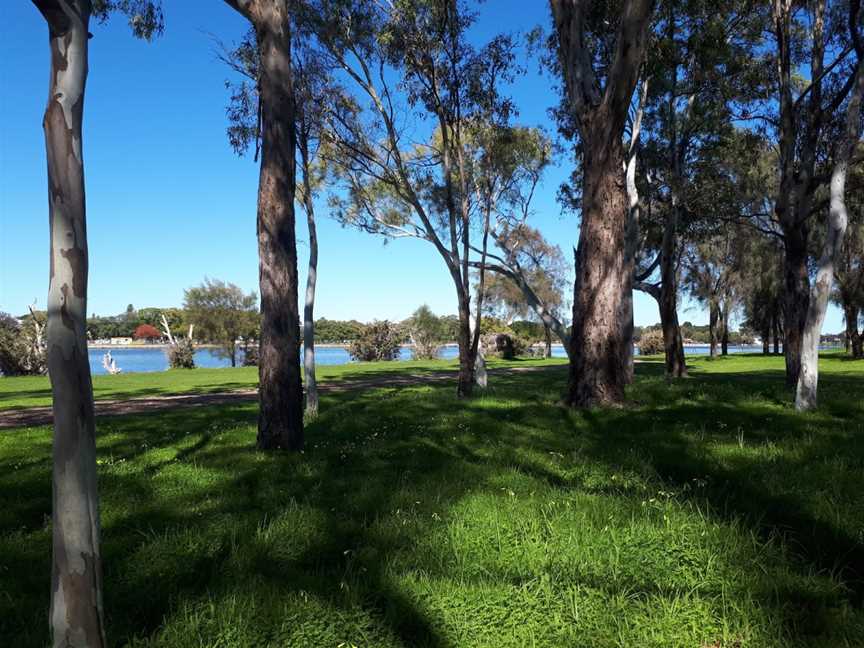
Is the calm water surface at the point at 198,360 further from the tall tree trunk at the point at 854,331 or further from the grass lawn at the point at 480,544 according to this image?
the tall tree trunk at the point at 854,331

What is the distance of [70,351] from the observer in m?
2.20

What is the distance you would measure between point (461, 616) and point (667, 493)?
2.16 m

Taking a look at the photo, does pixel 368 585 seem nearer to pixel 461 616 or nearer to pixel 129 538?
pixel 461 616

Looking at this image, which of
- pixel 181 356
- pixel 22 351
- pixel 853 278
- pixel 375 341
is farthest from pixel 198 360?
pixel 853 278

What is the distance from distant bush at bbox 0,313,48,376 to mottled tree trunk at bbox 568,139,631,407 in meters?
31.3

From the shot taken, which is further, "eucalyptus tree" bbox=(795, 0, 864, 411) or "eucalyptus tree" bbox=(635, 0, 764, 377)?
"eucalyptus tree" bbox=(635, 0, 764, 377)

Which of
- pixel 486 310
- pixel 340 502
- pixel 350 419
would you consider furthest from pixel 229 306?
pixel 340 502

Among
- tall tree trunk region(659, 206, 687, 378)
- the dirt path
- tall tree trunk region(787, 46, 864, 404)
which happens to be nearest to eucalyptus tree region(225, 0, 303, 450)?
the dirt path

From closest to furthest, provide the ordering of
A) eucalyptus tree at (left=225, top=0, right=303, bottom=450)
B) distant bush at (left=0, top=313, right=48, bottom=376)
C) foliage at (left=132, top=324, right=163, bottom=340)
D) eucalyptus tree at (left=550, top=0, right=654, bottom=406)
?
eucalyptus tree at (left=225, top=0, right=303, bottom=450) → eucalyptus tree at (left=550, top=0, right=654, bottom=406) → distant bush at (left=0, top=313, right=48, bottom=376) → foliage at (left=132, top=324, right=163, bottom=340)

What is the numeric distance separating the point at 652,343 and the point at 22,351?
161 ft

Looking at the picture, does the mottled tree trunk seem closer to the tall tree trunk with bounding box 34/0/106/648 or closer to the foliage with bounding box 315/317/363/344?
the tall tree trunk with bounding box 34/0/106/648

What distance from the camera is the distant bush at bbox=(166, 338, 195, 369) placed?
36750mm

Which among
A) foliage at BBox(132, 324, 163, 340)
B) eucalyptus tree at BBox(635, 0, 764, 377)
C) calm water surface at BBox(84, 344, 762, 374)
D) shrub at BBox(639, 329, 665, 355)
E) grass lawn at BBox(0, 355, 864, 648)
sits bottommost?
calm water surface at BBox(84, 344, 762, 374)

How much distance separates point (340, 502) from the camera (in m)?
4.62
